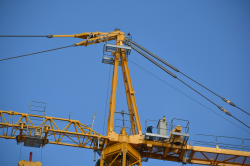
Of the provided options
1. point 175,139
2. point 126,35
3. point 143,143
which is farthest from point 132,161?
point 126,35

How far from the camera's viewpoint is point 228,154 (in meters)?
39.8

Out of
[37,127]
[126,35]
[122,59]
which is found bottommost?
[37,127]

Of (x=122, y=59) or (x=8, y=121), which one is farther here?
(x=122, y=59)

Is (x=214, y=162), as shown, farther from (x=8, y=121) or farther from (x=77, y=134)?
(x=8, y=121)

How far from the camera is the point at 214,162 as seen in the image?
4116 centimetres

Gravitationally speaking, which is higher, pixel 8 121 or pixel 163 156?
pixel 8 121

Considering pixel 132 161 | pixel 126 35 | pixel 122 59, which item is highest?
pixel 126 35

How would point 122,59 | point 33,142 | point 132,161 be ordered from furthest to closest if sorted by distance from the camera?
point 122,59 < point 132,161 < point 33,142

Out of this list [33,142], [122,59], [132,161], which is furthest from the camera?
[122,59]

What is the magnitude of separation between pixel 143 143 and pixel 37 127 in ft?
32.6

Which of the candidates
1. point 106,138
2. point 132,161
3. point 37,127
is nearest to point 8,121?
point 37,127

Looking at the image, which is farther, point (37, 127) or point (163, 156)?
point (163, 156)

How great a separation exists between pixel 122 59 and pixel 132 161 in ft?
34.9

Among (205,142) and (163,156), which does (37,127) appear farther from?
(205,142)
